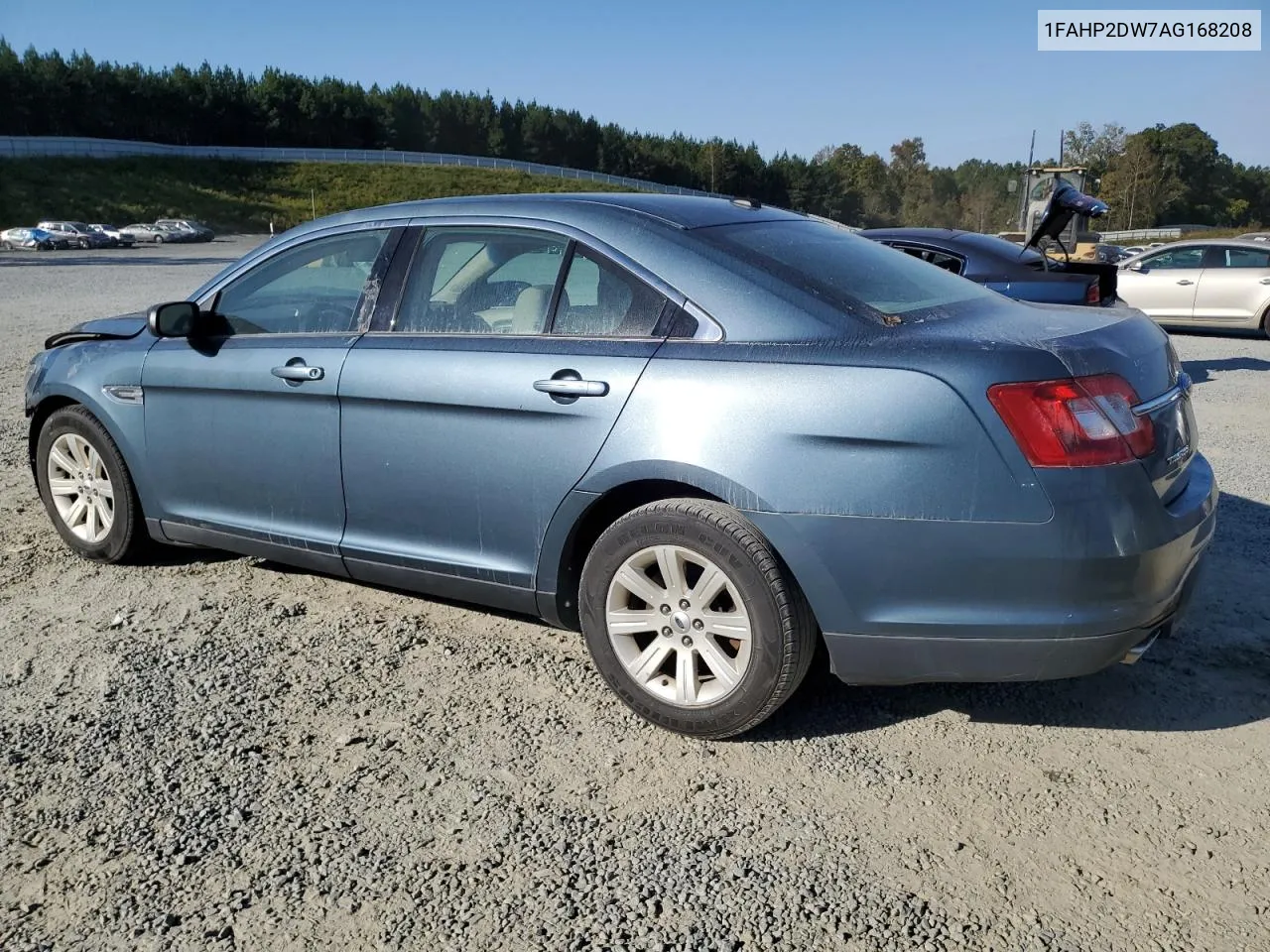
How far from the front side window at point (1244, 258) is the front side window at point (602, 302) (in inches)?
535

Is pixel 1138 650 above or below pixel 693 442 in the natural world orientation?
below

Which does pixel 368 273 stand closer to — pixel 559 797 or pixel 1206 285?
pixel 559 797

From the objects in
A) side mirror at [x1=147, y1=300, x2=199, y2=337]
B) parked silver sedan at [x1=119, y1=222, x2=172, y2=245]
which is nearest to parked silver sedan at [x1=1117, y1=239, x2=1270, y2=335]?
side mirror at [x1=147, y1=300, x2=199, y2=337]

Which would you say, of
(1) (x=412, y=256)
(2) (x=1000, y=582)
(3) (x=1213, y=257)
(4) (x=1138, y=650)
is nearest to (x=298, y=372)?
(1) (x=412, y=256)

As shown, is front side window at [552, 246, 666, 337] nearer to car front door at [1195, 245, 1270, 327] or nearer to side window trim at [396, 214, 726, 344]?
side window trim at [396, 214, 726, 344]

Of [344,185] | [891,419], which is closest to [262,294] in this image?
[891,419]

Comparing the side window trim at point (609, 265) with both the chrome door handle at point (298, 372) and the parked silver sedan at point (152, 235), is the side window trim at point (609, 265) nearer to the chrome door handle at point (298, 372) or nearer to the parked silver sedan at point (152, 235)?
the chrome door handle at point (298, 372)

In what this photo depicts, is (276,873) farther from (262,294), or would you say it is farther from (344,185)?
(344,185)

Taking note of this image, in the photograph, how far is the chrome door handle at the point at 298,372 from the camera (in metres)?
3.90

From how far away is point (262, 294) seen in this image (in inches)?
171

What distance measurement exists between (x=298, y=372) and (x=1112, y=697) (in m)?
3.08

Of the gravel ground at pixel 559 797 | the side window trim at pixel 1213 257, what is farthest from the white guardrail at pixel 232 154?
the gravel ground at pixel 559 797

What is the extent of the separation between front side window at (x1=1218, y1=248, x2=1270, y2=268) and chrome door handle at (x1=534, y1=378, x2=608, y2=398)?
1382cm

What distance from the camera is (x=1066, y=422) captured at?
8.98 feet
